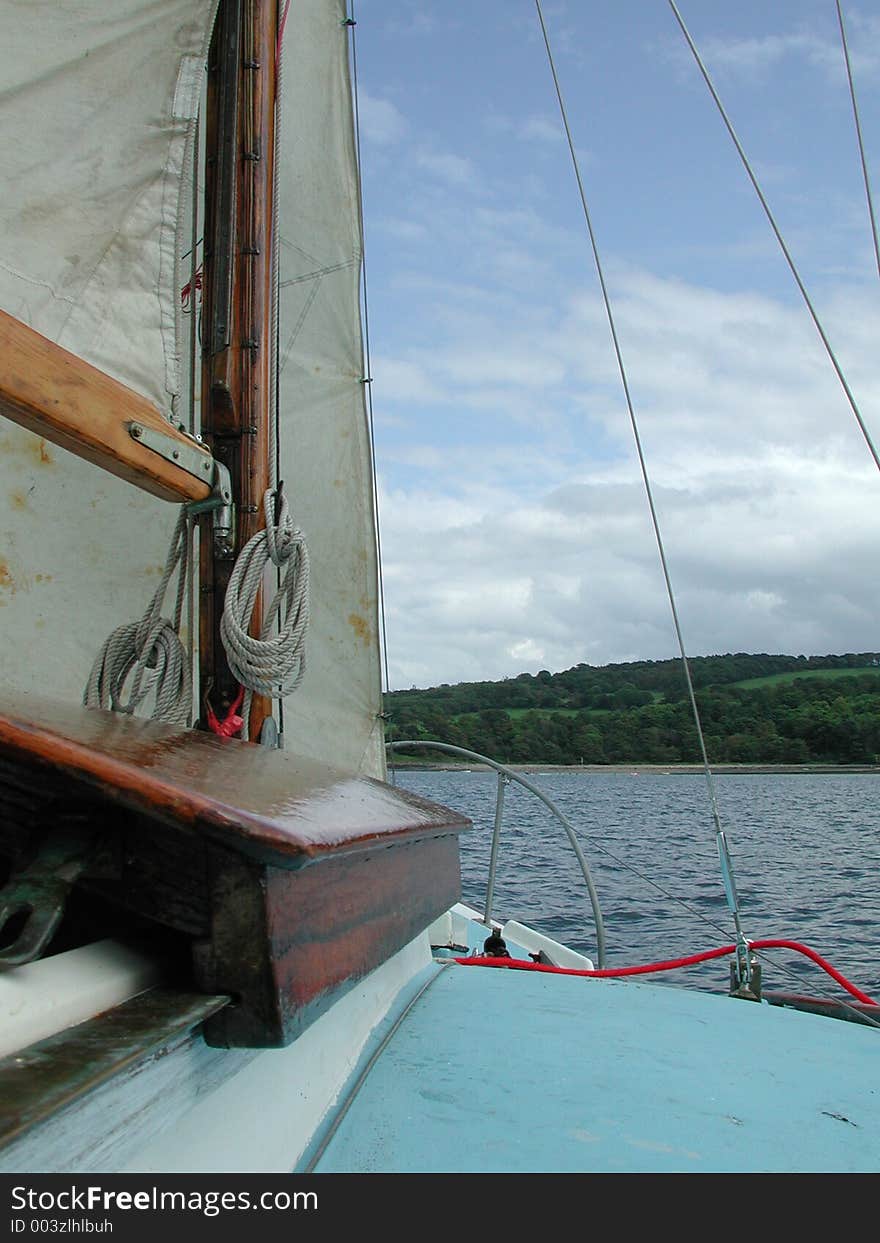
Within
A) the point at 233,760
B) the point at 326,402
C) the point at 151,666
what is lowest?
the point at 233,760

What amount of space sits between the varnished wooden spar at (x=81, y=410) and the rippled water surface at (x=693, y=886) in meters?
2.25

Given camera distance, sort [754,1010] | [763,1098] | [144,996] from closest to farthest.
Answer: [144,996] < [763,1098] < [754,1010]

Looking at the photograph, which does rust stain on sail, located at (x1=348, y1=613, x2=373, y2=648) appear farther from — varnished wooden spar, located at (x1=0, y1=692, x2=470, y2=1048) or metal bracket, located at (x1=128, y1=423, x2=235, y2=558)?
varnished wooden spar, located at (x1=0, y1=692, x2=470, y2=1048)

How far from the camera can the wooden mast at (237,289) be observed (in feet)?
8.23

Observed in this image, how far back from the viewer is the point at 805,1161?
1255 mm

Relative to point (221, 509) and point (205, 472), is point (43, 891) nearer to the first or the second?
point (205, 472)

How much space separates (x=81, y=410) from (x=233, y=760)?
890 mm

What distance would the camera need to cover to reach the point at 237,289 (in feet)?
8.71

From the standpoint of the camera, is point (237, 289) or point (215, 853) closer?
point (215, 853)

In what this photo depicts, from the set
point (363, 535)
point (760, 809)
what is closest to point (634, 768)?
point (760, 809)

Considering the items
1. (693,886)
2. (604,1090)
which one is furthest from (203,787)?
(693,886)

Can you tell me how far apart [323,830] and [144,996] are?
23 centimetres

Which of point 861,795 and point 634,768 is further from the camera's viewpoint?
point 634,768
